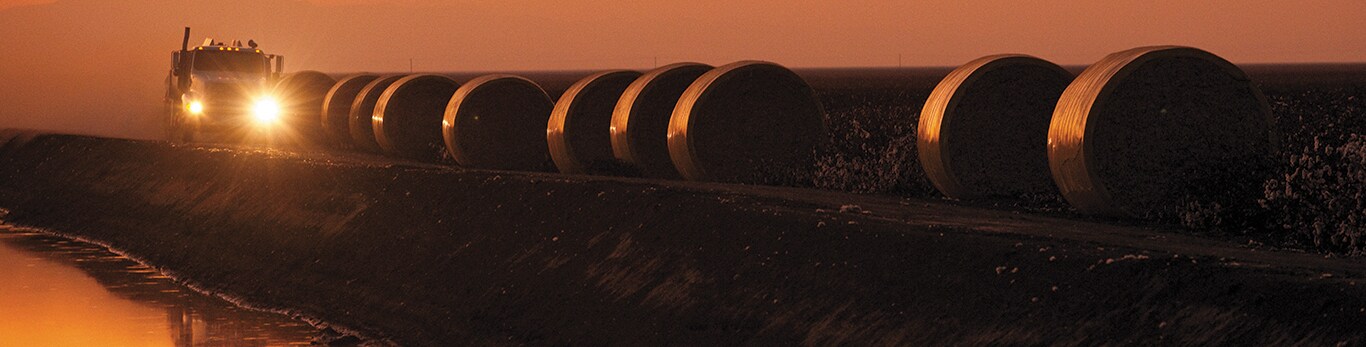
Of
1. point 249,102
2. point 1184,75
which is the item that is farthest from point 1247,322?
point 249,102

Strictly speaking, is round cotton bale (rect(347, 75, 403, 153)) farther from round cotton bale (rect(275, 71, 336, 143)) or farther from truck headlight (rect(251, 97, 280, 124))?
truck headlight (rect(251, 97, 280, 124))

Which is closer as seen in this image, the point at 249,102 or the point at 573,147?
the point at 573,147

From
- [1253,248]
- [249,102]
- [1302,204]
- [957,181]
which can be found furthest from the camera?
[249,102]

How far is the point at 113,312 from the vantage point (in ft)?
59.7

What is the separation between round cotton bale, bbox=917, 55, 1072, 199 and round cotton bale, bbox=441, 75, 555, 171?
9714mm

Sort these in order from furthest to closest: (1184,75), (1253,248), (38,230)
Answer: (38,230) < (1184,75) < (1253,248)

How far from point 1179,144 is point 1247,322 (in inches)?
282

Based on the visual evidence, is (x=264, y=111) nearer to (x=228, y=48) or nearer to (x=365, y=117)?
(x=228, y=48)

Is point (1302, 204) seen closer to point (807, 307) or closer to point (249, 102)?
point (807, 307)

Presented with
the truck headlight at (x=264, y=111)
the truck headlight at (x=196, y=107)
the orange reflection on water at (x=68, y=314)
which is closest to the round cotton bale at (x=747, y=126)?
the orange reflection on water at (x=68, y=314)

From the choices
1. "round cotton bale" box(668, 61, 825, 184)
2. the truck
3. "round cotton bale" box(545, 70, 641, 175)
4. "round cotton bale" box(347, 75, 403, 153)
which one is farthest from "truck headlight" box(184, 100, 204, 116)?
"round cotton bale" box(668, 61, 825, 184)

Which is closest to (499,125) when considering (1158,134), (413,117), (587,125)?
(587,125)

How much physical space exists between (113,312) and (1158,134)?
10.2 meters

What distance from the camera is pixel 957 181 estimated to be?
1911cm
